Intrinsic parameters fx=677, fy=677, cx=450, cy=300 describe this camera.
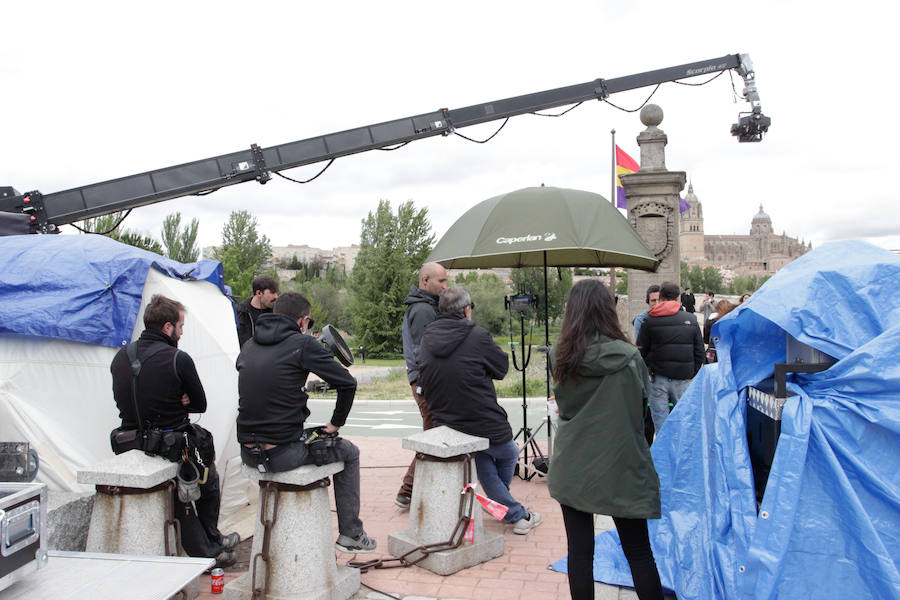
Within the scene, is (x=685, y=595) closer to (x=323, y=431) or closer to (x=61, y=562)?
(x=323, y=431)

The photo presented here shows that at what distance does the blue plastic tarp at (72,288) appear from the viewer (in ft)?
15.7

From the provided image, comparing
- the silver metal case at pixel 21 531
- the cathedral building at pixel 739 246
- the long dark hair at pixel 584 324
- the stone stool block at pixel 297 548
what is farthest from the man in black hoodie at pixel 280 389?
the cathedral building at pixel 739 246

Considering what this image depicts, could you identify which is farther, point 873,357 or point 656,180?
point 656,180

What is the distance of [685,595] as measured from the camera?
3602 mm

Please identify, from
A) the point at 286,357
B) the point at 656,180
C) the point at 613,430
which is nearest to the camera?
the point at 613,430

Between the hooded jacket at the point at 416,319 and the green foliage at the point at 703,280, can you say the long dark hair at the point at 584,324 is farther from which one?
the green foliage at the point at 703,280

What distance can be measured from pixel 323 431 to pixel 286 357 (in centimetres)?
54

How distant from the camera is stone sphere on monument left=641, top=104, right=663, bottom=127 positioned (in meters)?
11.3

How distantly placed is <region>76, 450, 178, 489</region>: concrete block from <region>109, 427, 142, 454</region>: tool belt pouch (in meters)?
0.16

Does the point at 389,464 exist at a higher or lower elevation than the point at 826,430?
lower

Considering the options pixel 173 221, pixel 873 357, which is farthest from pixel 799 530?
pixel 173 221

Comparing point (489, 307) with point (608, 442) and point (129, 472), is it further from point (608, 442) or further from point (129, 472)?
point (608, 442)

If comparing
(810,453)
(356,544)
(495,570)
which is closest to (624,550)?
(810,453)

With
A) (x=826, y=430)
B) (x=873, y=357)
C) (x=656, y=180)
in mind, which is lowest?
(x=826, y=430)
